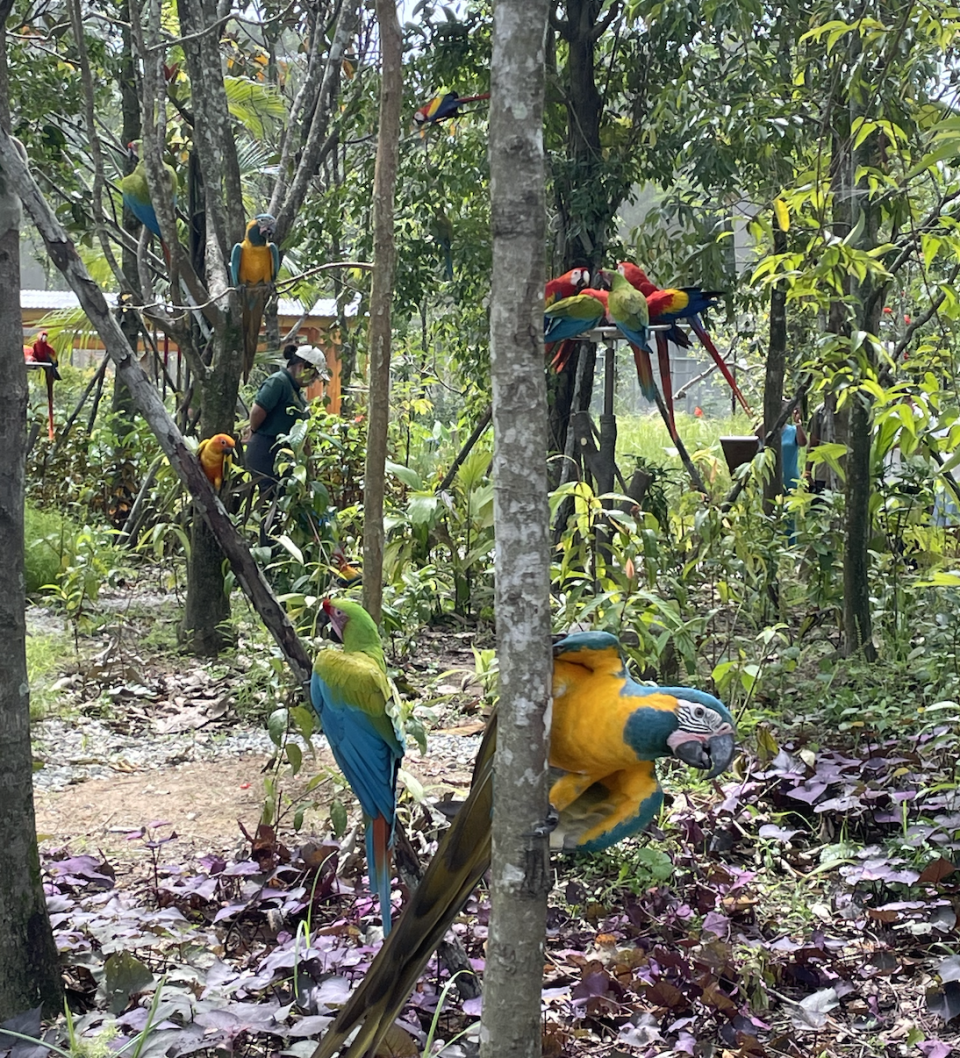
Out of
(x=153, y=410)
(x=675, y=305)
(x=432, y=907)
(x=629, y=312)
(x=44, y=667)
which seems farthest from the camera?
(x=44, y=667)

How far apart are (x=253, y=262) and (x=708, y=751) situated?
10.9 feet

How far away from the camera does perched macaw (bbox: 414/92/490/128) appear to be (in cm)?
438

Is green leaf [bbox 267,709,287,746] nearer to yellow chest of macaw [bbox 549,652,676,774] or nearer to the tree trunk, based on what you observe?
the tree trunk

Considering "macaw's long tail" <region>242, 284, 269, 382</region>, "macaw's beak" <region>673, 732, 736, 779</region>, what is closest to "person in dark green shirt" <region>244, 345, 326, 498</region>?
"macaw's long tail" <region>242, 284, 269, 382</region>

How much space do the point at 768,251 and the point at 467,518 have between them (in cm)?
175

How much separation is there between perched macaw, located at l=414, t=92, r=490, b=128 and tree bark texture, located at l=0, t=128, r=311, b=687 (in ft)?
9.99

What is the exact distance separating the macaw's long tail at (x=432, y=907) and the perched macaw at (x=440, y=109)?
3753 mm

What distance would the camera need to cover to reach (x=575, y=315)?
11.0 feet

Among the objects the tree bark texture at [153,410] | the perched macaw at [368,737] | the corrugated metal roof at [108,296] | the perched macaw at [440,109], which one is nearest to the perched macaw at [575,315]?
the perched macaw at [440,109]

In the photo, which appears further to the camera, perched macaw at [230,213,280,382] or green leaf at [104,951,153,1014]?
perched macaw at [230,213,280,382]

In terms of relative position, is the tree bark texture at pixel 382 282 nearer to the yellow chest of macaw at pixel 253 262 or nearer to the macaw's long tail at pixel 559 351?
the macaw's long tail at pixel 559 351

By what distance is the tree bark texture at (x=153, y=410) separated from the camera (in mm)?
1569

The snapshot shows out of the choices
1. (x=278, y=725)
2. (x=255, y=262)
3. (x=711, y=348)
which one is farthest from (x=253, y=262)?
(x=278, y=725)

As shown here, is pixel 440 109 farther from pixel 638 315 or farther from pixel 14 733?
pixel 14 733
